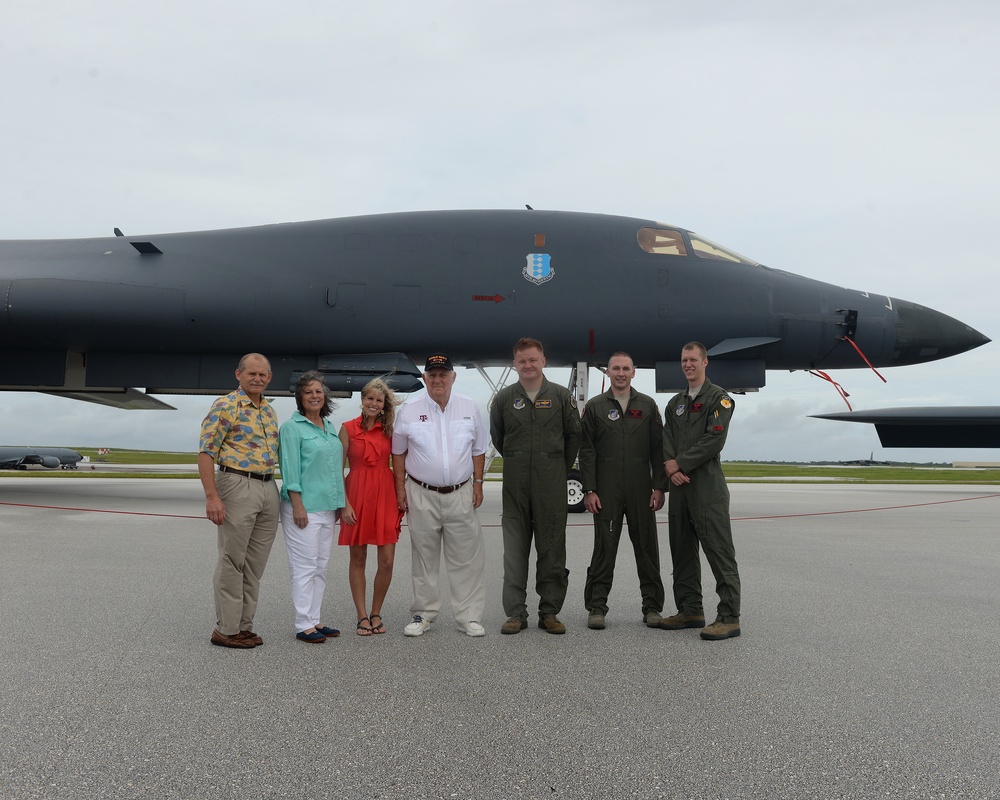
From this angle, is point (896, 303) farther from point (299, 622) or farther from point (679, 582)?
point (299, 622)

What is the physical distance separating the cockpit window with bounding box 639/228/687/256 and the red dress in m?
7.41

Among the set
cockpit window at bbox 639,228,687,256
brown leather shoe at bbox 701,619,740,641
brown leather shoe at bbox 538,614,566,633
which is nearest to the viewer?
brown leather shoe at bbox 701,619,740,641

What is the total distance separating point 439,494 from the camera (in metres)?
4.66

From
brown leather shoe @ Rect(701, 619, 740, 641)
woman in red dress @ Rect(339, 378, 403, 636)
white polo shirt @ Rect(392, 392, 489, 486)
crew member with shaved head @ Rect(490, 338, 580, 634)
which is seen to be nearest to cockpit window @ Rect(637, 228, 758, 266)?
crew member with shaved head @ Rect(490, 338, 580, 634)

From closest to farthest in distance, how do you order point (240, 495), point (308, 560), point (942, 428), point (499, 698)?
point (499, 698) → point (240, 495) → point (308, 560) → point (942, 428)

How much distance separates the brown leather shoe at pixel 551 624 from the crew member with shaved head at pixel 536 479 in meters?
0.01

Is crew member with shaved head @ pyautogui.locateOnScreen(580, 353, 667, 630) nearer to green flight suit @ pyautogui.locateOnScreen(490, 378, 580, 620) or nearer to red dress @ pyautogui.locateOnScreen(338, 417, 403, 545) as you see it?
green flight suit @ pyautogui.locateOnScreen(490, 378, 580, 620)

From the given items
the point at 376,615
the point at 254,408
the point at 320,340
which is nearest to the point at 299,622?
the point at 376,615

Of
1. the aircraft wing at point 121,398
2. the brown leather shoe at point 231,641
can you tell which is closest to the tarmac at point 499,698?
the brown leather shoe at point 231,641

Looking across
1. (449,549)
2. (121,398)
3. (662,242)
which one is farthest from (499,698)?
(121,398)

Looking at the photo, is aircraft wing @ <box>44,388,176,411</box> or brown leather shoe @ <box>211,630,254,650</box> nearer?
brown leather shoe @ <box>211,630,254,650</box>

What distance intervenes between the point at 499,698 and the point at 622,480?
75.3 inches

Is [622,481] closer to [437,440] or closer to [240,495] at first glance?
[437,440]

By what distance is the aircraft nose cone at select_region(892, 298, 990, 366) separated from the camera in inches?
431
